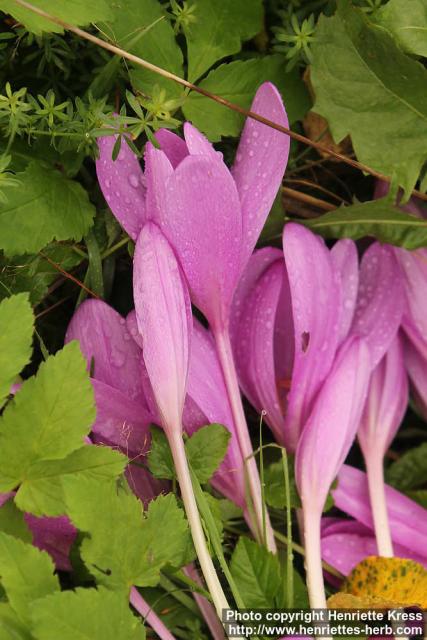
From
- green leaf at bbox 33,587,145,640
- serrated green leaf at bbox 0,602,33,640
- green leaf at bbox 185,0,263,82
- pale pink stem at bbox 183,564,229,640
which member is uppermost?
green leaf at bbox 185,0,263,82

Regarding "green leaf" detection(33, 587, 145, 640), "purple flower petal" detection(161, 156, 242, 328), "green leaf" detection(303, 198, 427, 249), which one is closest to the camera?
"green leaf" detection(33, 587, 145, 640)

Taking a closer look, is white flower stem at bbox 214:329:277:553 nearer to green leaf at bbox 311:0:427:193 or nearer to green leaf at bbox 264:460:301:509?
green leaf at bbox 264:460:301:509

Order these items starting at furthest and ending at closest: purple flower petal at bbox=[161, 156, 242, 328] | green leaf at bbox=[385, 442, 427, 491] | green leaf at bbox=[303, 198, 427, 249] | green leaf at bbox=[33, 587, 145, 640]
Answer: green leaf at bbox=[385, 442, 427, 491] < green leaf at bbox=[303, 198, 427, 249] < purple flower petal at bbox=[161, 156, 242, 328] < green leaf at bbox=[33, 587, 145, 640]

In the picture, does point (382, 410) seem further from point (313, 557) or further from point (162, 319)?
point (162, 319)

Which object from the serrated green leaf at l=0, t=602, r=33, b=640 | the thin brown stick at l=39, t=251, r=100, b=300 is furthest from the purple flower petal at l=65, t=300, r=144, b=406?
the serrated green leaf at l=0, t=602, r=33, b=640

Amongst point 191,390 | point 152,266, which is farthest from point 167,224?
point 191,390

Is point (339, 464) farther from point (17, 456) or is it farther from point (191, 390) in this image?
point (17, 456)

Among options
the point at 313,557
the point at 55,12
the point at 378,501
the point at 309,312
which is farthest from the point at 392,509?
the point at 55,12
